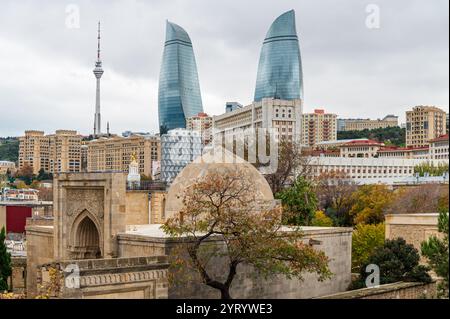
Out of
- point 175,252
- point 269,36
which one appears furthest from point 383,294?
point 269,36

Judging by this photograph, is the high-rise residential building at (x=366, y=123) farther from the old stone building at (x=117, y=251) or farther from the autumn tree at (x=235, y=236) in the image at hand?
the autumn tree at (x=235, y=236)

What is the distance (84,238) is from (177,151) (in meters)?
59.4

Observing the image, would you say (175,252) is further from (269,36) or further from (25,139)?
(25,139)

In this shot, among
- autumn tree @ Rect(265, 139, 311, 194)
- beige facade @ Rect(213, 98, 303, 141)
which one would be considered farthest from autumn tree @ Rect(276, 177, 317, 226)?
beige facade @ Rect(213, 98, 303, 141)

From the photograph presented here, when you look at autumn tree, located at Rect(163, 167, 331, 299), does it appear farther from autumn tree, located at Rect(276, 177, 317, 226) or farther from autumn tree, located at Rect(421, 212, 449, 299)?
autumn tree, located at Rect(276, 177, 317, 226)

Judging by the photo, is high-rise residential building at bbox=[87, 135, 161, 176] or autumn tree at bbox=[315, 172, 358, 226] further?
high-rise residential building at bbox=[87, 135, 161, 176]

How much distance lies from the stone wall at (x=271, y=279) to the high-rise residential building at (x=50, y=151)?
8946 centimetres

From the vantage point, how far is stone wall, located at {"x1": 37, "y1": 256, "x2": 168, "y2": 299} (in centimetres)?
1396

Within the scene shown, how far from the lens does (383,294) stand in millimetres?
15961

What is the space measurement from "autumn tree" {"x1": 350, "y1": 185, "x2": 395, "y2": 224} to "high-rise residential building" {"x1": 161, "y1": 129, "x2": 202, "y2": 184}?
32.8 metres

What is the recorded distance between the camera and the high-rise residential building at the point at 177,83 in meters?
112

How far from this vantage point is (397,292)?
53.9 feet

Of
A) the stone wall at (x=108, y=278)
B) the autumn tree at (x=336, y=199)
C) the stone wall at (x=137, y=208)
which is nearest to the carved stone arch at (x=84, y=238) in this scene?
the stone wall at (x=108, y=278)
